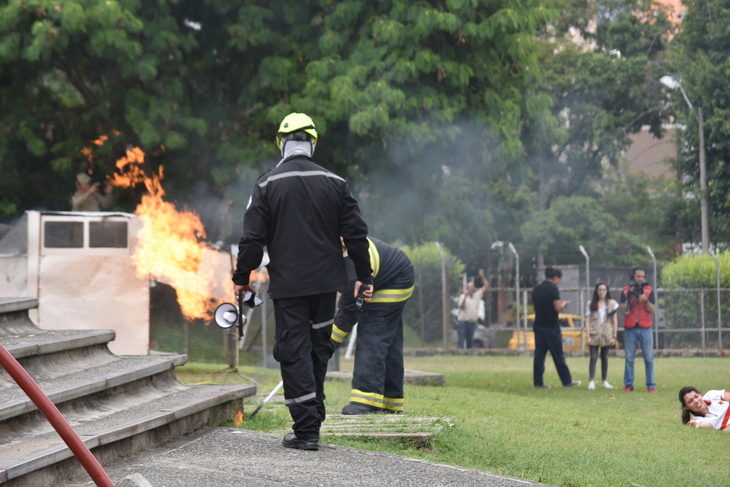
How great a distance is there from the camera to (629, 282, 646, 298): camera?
567 inches

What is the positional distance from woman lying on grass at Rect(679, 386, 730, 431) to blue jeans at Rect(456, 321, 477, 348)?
13.4 m

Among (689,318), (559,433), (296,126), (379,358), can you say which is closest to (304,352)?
(296,126)

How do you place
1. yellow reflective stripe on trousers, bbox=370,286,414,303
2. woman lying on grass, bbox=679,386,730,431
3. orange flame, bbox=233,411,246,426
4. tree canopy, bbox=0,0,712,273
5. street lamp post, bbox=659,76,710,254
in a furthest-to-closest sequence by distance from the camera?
street lamp post, bbox=659,76,710,254 → tree canopy, bbox=0,0,712,273 → woman lying on grass, bbox=679,386,730,431 → yellow reflective stripe on trousers, bbox=370,286,414,303 → orange flame, bbox=233,411,246,426

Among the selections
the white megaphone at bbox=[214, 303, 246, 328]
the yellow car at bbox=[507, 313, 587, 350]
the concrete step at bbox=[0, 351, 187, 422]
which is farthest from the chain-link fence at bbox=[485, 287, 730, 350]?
the white megaphone at bbox=[214, 303, 246, 328]

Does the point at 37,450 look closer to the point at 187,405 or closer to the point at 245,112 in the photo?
the point at 187,405

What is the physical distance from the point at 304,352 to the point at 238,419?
1192 mm

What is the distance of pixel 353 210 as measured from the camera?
657cm

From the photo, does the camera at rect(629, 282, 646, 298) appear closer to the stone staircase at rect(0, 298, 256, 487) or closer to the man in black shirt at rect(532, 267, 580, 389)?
the man in black shirt at rect(532, 267, 580, 389)

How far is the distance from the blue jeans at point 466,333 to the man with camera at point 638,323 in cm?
903

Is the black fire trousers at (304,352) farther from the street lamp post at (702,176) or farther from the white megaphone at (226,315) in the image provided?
the street lamp post at (702,176)

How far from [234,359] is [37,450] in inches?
287

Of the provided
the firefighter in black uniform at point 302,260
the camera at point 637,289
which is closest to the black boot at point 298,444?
the firefighter in black uniform at point 302,260

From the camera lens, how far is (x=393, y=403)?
8.52m

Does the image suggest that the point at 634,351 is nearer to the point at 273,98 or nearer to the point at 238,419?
the point at 273,98
